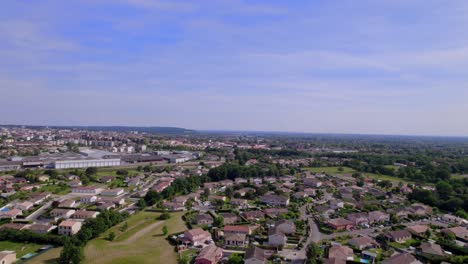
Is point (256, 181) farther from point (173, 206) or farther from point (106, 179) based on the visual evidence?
point (106, 179)

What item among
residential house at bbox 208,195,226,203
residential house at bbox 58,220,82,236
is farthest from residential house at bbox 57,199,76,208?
residential house at bbox 208,195,226,203

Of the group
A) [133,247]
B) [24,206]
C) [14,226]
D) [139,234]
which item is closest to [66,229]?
[14,226]

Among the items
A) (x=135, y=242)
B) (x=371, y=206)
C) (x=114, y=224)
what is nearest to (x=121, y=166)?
(x=114, y=224)

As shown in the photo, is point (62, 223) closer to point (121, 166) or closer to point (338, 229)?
point (338, 229)

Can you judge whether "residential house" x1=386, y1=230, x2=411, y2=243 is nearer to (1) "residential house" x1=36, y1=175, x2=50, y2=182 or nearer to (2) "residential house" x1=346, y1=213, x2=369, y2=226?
(2) "residential house" x1=346, y1=213, x2=369, y2=226

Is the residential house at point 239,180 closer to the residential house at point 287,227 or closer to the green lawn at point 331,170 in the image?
the green lawn at point 331,170

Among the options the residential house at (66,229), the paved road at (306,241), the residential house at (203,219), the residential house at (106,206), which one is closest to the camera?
the paved road at (306,241)

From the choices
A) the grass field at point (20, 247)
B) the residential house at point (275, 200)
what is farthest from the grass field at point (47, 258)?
the residential house at point (275, 200)
